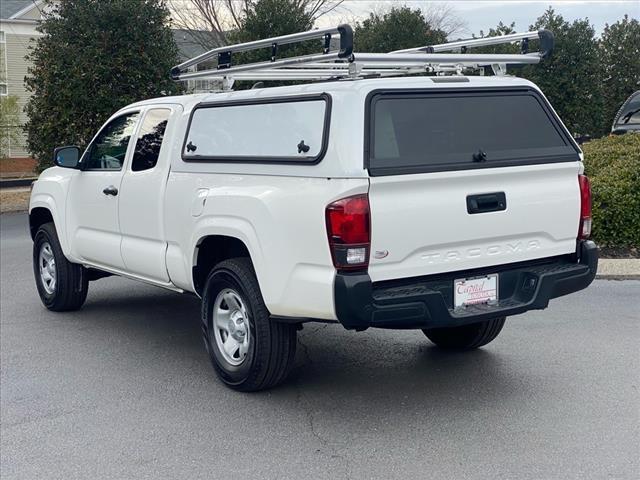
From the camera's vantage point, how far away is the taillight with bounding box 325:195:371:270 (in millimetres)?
4648

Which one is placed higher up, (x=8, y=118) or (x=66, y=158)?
(x=66, y=158)

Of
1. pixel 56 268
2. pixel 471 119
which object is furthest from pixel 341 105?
pixel 56 268

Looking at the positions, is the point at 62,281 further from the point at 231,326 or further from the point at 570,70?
the point at 570,70

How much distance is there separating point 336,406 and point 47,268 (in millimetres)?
4133

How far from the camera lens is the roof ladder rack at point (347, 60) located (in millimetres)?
5016

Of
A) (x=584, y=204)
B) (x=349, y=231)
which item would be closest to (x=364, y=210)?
(x=349, y=231)

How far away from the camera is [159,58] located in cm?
1627

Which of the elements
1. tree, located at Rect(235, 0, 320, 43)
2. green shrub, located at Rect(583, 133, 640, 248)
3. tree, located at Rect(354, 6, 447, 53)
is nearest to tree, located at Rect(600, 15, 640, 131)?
tree, located at Rect(354, 6, 447, 53)

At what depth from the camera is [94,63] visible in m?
15.7

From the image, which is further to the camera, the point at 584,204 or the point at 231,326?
the point at 231,326

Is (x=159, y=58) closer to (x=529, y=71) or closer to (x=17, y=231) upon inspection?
(x=17, y=231)

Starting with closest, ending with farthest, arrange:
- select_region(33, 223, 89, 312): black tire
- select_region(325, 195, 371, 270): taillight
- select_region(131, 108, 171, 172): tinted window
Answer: select_region(325, 195, 371, 270): taillight, select_region(131, 108, 171, 172): tinted window, select_region(33, 223, 89, 312): black tire

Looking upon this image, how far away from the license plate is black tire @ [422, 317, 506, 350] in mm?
1054

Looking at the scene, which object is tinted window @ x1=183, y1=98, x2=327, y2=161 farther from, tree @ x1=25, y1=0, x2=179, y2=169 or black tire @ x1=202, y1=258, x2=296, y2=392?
tree @ x1=25, y1=0, x2=179, y2=169
